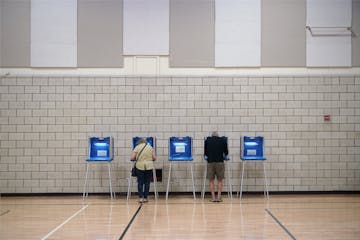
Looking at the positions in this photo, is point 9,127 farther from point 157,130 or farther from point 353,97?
point 353,97

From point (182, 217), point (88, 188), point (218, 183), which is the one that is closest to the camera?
point (182, 217)

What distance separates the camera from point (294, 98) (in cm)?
1075

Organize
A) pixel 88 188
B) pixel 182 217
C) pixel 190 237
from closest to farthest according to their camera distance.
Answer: pixel 190 237
pixel 182 217
pixel 88 188

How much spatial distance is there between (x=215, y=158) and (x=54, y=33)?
15.5 ft

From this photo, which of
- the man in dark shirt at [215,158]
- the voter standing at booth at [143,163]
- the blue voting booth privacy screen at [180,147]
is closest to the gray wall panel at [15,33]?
the voter standing at booth at [143,163]

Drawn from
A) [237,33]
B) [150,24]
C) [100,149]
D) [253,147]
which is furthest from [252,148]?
[150,24]

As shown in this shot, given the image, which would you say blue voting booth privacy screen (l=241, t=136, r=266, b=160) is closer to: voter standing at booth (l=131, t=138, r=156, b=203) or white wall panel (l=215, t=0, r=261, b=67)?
white wall panel (l=215, t=0, r=261, b=67)

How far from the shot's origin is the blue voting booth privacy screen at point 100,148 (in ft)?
33.4

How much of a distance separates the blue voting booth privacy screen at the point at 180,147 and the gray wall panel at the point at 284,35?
2576 millimetres

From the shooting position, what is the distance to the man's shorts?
9.84 m

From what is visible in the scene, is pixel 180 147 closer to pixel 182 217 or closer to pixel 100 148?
pixel 100 148

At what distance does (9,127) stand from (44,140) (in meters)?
0.85

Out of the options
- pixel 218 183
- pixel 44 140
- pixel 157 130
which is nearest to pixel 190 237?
pixel 218 183

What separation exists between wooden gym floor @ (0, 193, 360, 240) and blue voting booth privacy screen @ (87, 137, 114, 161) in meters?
0.93
